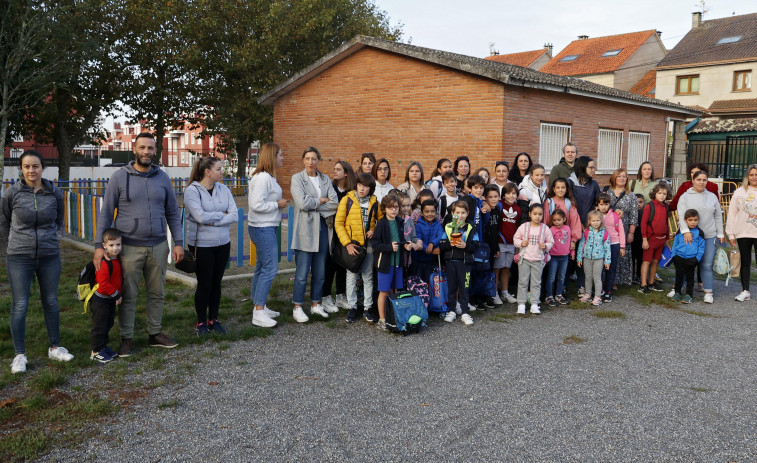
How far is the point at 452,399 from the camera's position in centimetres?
418

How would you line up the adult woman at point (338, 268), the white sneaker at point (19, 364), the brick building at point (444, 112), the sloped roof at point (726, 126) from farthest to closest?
the sloped roof at point (726, 126), the brick building at point (444, 112), the adult woman at point (338, 268), the white sneaker at point (19, 364)

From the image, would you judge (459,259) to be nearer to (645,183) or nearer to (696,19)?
(645,183)

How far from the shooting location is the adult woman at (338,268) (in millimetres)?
6434

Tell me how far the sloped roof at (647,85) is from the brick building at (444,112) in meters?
21.6

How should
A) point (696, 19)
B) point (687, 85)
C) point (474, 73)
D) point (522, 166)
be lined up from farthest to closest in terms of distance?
1. point (696, 19)
2. point (687, 85)
3. point (474, 73)
4. point (522, 166)

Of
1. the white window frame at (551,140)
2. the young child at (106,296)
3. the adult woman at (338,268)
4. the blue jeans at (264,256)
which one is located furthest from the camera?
the white window frame at (551,140)

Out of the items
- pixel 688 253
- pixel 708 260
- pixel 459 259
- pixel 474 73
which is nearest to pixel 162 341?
pixel 459 259

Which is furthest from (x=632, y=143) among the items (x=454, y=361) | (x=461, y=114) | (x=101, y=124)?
(x=101, y=124)

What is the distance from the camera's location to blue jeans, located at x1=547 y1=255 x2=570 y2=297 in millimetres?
7105

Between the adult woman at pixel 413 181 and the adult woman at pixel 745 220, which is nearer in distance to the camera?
the adult woman at pixel 413 181

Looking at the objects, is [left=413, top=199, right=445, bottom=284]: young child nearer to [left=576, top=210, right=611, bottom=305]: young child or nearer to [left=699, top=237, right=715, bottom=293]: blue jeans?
[left=576, top=210, right=611, bottom=305]: young child

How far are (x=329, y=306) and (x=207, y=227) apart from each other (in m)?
1.81

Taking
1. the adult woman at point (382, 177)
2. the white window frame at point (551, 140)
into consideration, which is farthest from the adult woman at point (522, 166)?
the white window frame at point (551, 140)

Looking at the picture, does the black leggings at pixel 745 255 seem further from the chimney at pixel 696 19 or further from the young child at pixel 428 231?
the chimney at pixel 696 19
